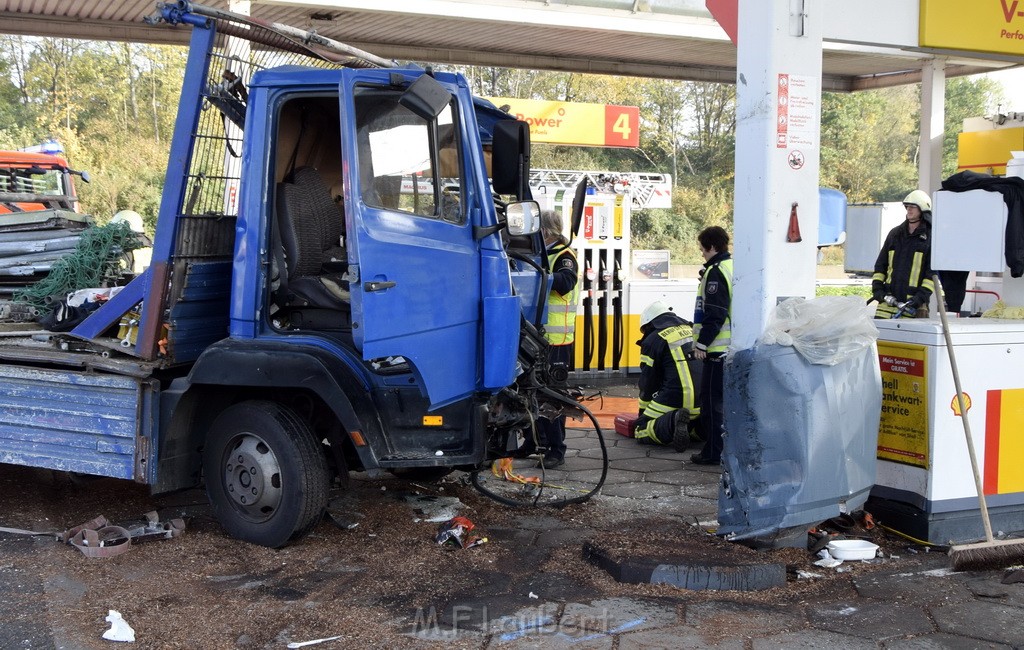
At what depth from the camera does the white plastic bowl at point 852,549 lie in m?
4.85

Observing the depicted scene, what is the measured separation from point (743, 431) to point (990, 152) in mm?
10792

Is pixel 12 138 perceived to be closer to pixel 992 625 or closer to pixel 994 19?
pixel 994 19

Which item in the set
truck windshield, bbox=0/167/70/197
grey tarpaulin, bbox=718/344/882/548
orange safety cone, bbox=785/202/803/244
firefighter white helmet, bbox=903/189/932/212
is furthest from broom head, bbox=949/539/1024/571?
truck windshield, bbox=0/167/70/197

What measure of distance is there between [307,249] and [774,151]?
243 centimetres

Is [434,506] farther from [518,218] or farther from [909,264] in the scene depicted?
[909,264]

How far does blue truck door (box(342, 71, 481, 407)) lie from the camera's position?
4.51 m

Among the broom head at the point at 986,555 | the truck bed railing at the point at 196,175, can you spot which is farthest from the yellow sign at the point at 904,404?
the truck bed railing at the point at 196,175

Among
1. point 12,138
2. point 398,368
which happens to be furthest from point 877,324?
point 12,138

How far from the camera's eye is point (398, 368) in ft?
16.0

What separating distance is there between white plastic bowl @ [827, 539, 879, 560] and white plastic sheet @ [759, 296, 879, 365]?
96 cm

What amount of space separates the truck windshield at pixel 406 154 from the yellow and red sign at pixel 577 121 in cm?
825

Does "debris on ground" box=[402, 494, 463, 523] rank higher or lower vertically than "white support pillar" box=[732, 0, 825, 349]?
lower

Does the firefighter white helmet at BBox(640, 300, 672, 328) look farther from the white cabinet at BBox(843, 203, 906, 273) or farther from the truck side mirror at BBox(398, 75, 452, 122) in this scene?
the white cabinet at BBox(843, 203, 906, 273)

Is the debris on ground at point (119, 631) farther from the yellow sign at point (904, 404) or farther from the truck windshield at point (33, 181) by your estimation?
the truck windshield at point (33, 181)
